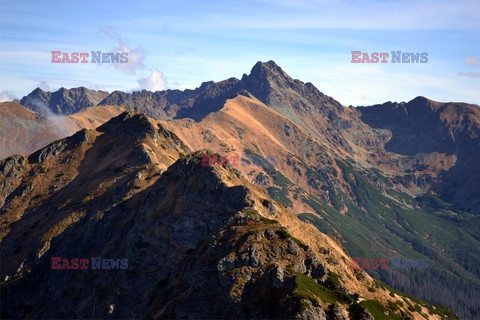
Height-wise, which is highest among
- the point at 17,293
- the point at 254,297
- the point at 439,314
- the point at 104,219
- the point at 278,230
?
the point at 278,230

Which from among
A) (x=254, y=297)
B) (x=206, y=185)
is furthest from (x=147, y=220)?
(x=254, y=297)

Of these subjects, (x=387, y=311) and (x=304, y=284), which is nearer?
(x=304, y=284)

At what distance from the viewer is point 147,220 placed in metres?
160

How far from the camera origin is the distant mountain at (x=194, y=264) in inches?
3511

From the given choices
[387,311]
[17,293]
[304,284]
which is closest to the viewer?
[304,284]

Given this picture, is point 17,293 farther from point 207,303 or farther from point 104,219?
point 207,303

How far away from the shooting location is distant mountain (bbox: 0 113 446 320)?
293 ft

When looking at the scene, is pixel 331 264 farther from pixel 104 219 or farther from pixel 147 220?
pixel 104 219

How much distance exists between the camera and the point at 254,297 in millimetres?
87312

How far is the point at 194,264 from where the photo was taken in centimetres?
11062

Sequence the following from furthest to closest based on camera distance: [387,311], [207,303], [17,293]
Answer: [17,293] → [387,311] → [207,303]

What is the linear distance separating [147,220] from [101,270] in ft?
84.6

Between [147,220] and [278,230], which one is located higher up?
[278,230]

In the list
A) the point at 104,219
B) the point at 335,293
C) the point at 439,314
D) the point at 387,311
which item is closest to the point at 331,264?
the point at 387,311
